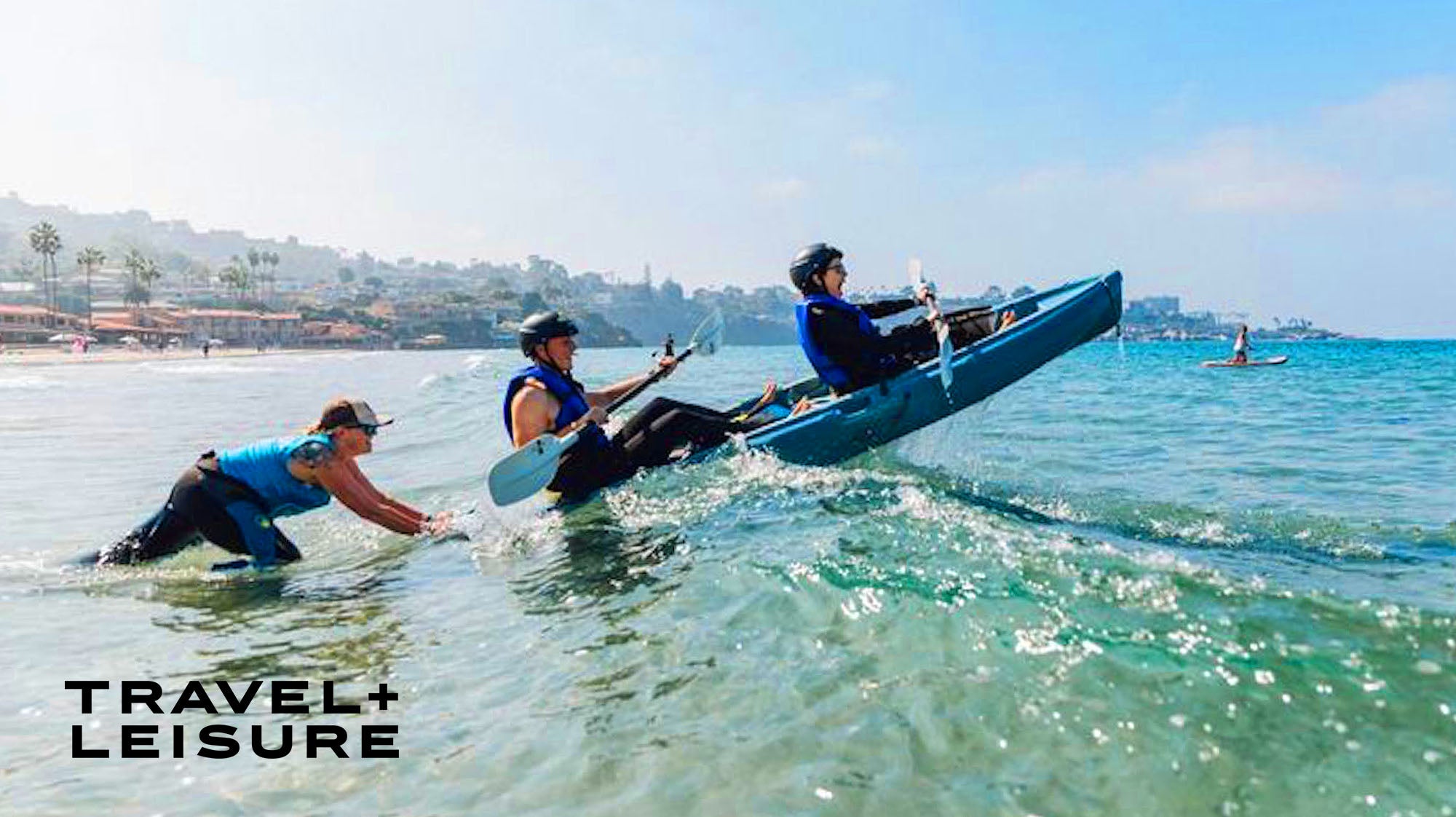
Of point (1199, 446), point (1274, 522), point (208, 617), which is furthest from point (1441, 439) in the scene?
point (208, 617)

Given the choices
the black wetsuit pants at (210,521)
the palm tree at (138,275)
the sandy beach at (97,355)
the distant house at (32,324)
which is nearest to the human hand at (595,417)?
the black wetsuit pants at (210,521)

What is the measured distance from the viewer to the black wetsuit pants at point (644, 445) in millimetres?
8211

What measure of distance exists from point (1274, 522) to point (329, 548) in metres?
8.01

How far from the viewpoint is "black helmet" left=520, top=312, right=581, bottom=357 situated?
7609 millimetres

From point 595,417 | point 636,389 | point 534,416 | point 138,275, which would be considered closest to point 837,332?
point 636,389

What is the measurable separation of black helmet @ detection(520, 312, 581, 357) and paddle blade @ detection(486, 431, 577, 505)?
0.75m

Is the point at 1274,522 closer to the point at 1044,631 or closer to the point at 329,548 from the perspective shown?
the point at 1044,631

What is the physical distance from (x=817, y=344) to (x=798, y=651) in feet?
16.5

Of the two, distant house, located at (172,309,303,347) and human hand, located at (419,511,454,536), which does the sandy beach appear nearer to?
distant house, located at (172,309,303,347)

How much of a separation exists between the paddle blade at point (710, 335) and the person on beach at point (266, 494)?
199 inches

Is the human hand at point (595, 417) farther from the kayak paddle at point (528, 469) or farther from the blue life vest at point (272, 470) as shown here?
the blue life vest at point (272, 470)

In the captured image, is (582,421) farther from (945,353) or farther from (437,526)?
(945,353)

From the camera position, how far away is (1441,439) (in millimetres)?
16203

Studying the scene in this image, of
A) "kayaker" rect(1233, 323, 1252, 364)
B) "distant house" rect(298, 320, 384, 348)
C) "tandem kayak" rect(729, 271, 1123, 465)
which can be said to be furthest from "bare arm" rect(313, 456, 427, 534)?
"distant house" rect(298, 320, 384, 348)
